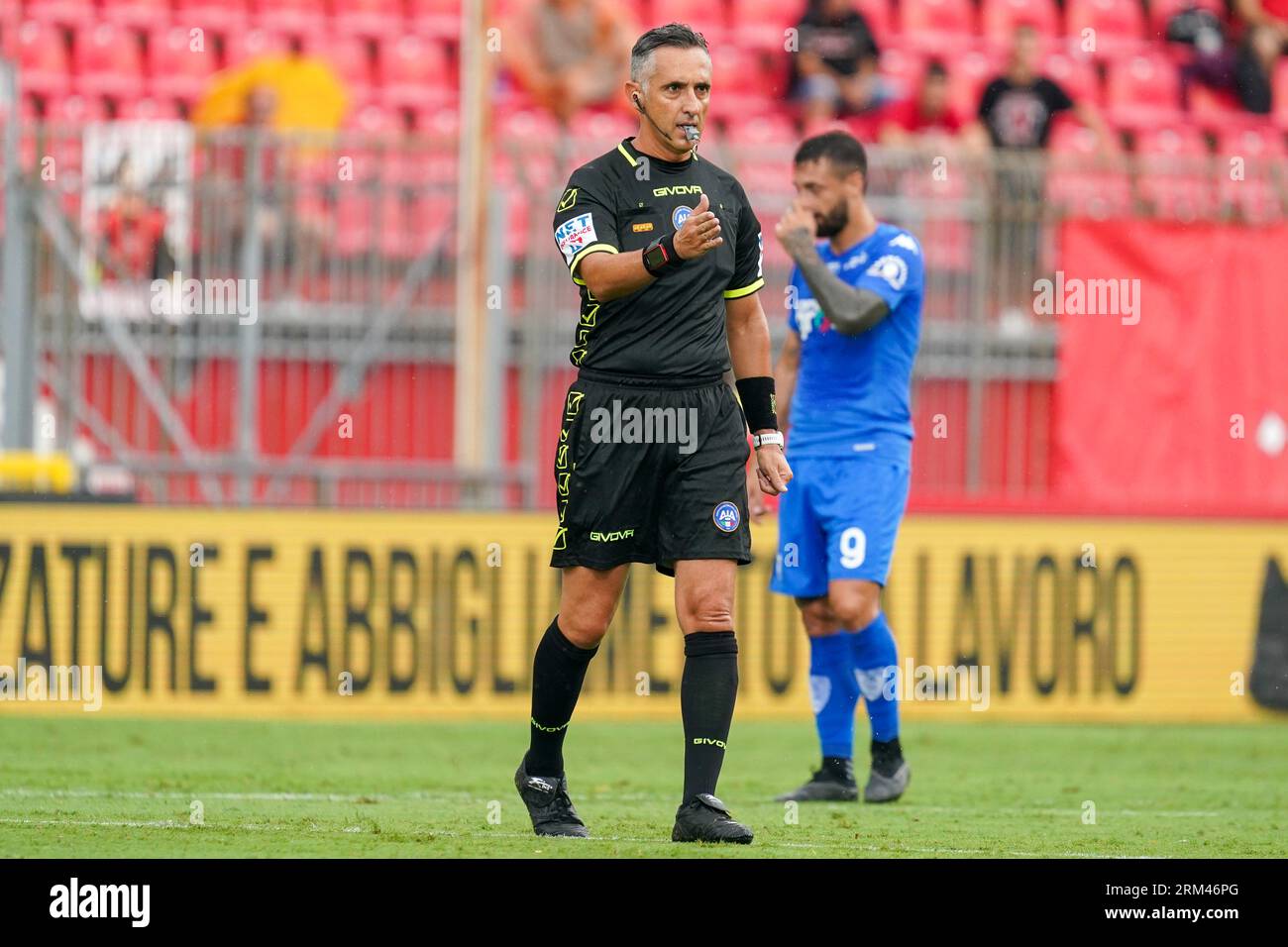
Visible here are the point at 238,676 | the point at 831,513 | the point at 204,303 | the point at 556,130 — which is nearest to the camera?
the point at 831,513

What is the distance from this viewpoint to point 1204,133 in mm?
16094

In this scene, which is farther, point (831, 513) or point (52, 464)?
point (52, 464)

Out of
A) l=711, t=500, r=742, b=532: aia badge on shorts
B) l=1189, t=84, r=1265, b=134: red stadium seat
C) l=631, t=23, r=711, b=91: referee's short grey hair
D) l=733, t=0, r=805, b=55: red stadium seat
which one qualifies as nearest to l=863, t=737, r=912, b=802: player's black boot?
l=711, t=500, r=742, b=532: aia badge on shorts

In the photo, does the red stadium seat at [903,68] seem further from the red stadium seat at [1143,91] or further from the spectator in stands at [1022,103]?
the red stadium seat at [1143,91]

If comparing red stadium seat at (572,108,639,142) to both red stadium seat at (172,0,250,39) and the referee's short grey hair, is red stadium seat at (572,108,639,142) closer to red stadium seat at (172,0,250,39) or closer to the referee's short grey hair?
red stadium seat at (172,0,250,39)

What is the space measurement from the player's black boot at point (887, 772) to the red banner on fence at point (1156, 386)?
4.34 metres

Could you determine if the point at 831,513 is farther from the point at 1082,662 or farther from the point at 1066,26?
the point at 1066,26

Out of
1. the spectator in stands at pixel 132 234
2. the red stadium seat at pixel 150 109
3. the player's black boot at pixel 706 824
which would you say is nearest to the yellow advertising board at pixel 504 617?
the spectator in stands at pixel 132 234

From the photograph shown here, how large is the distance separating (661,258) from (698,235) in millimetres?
148

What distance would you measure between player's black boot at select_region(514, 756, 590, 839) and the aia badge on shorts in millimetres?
984

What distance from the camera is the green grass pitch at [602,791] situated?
247 inches

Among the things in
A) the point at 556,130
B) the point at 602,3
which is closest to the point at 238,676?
the point at 556,130

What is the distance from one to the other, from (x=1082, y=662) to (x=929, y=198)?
9.13ft

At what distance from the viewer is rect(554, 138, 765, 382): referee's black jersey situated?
630 centimetres
